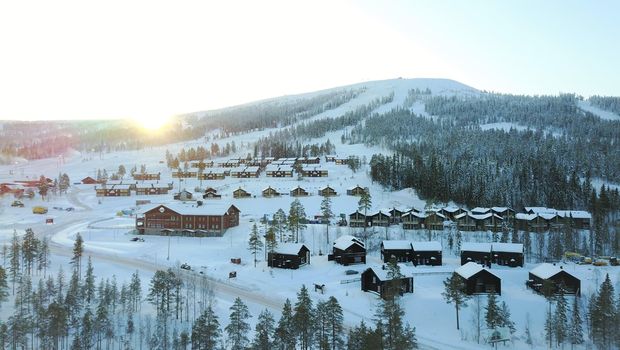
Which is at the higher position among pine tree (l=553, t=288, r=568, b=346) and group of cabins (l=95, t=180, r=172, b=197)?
group of cabins (l=95, t=180, r=172, b=197)

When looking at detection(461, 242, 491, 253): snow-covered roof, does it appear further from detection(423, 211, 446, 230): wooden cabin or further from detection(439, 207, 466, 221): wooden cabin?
detection(439, 207, 466, 221): wooden cabin

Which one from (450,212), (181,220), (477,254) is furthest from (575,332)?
(181,220)

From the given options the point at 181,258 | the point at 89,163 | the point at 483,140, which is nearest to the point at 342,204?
the point at 181,258

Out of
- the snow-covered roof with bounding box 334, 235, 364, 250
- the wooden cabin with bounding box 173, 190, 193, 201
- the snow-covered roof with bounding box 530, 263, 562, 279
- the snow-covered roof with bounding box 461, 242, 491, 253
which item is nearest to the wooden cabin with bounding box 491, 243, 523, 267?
the snow-covered roof with bounding box 461, 242, 491, 253

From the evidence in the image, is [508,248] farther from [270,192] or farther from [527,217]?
[270,192]

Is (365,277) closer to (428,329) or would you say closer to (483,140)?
(428,329)

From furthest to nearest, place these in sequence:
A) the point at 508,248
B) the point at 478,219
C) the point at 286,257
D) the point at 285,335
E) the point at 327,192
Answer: the point at 327,192 → the point at 478,219 → the point at 508,248 → the point at 286,257 → the point at 285,335
